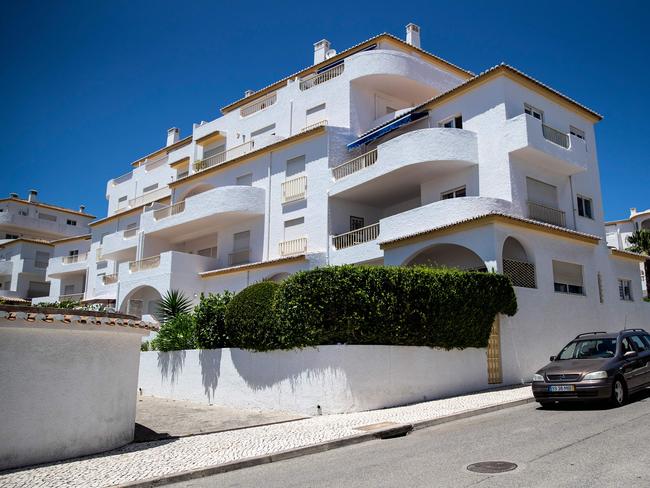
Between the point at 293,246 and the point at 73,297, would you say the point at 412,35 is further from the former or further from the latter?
the point at 73,297

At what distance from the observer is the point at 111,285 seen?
3384 cm

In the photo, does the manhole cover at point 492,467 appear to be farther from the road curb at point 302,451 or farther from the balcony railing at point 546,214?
the balcony railing at point 546,214

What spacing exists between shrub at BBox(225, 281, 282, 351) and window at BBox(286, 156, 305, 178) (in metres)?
11.9

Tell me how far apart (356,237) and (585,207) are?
32.5 feet

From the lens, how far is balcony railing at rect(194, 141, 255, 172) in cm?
3176

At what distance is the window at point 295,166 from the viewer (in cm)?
2700

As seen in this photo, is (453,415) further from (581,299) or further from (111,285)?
(111,285)


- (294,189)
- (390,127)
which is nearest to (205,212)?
(294,189)

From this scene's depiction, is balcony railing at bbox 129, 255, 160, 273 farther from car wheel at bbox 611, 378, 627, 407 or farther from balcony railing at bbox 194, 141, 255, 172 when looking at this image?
car wheel at bbox 611, 378, 627, 407

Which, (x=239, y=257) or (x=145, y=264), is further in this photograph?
(x=145, y=264)

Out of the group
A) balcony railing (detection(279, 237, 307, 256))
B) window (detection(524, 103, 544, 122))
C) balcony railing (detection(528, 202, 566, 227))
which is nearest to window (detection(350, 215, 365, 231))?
balcony railing (detection(279, 237, 307, 256))

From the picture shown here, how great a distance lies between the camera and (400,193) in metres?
24.6

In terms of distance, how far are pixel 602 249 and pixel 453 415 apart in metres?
14.2

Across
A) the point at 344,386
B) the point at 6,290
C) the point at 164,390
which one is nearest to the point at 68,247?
the point at 6,290
